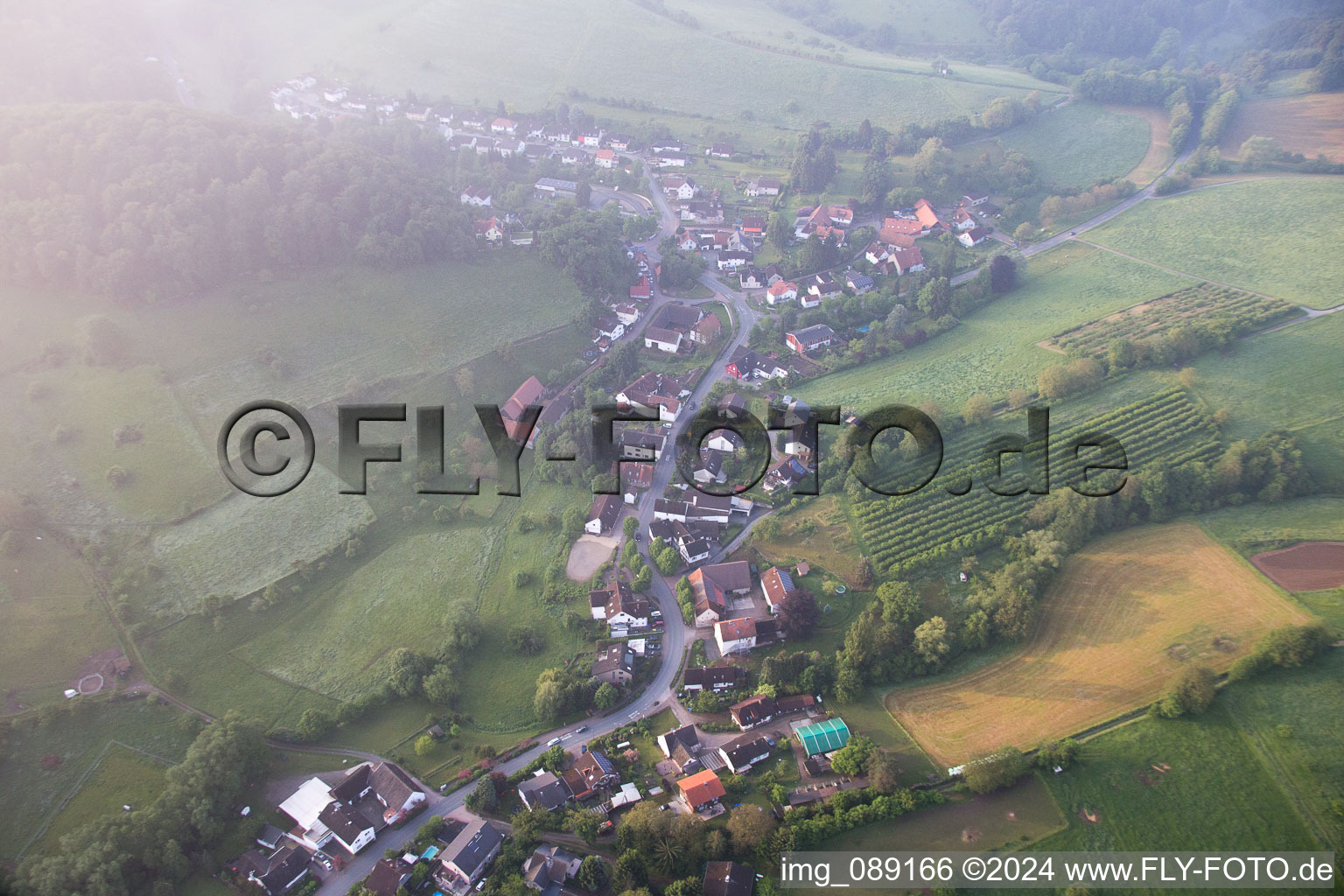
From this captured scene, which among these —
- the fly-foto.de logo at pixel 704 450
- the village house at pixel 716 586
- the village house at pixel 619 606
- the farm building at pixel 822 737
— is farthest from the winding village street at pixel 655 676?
the farm building at pixel 822 737

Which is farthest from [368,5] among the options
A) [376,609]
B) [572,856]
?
[572,856]

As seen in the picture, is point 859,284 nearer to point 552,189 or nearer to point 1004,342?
point 1004,342

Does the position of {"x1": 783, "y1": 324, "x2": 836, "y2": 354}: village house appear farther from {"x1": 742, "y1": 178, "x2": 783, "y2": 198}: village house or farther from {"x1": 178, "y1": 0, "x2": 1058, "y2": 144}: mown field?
{"x1": 178, "y1": 0, "x2": 1058, "y2": 144}: mown field

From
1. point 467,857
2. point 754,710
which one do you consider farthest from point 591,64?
point 467,857

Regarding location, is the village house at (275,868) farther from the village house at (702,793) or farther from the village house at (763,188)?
the village house at (763,188)

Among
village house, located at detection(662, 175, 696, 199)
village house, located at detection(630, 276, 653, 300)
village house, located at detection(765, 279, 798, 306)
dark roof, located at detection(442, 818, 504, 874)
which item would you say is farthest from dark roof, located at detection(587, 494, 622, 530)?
village house, located at detection(662, 175, 696, 199)

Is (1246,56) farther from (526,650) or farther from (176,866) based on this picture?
(176,866)

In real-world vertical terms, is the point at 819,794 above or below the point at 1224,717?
below
